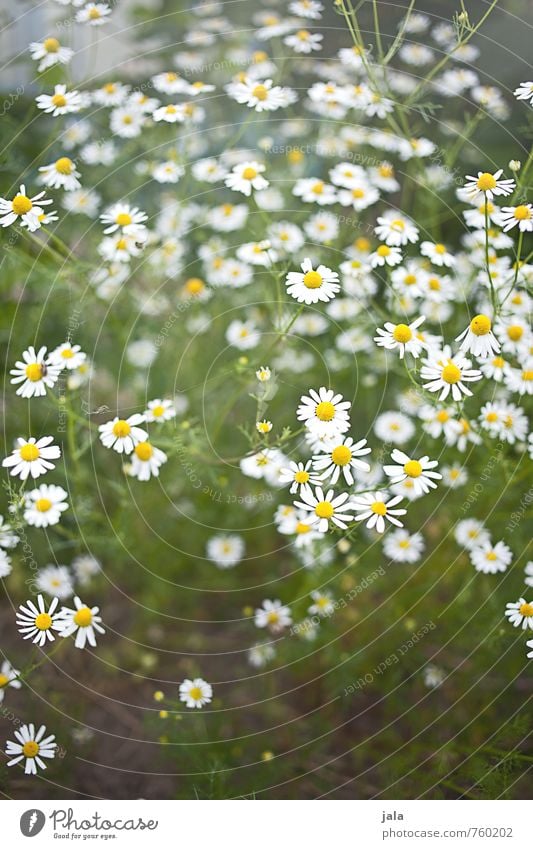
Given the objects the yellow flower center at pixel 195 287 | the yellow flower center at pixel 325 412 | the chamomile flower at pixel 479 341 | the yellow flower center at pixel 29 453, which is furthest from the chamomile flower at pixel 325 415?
the yellow flower center at pixel 195 287

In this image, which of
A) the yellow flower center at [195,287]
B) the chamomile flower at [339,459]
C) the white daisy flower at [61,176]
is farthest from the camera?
the yellow flower center at [195,287]

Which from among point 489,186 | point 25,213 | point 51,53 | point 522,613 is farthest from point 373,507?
point 51,53

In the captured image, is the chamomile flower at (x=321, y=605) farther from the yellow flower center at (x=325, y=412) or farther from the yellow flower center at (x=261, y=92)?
the yellow flower center at (x=261, y=92)

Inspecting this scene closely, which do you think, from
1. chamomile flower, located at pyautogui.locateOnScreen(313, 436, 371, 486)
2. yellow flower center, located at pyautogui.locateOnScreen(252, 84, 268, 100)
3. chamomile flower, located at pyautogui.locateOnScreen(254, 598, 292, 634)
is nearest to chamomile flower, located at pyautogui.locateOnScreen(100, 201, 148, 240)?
yellow flower center, located at pyautogui.locateOnScreen(252, 84, 268, 100)

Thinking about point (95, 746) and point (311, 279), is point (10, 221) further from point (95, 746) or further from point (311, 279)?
point (95, 746)

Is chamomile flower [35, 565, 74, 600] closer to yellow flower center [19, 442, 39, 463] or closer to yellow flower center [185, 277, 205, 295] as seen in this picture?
yellow flower center [19, 442, 39, 463]

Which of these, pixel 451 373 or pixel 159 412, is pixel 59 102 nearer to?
pixel 159 412
